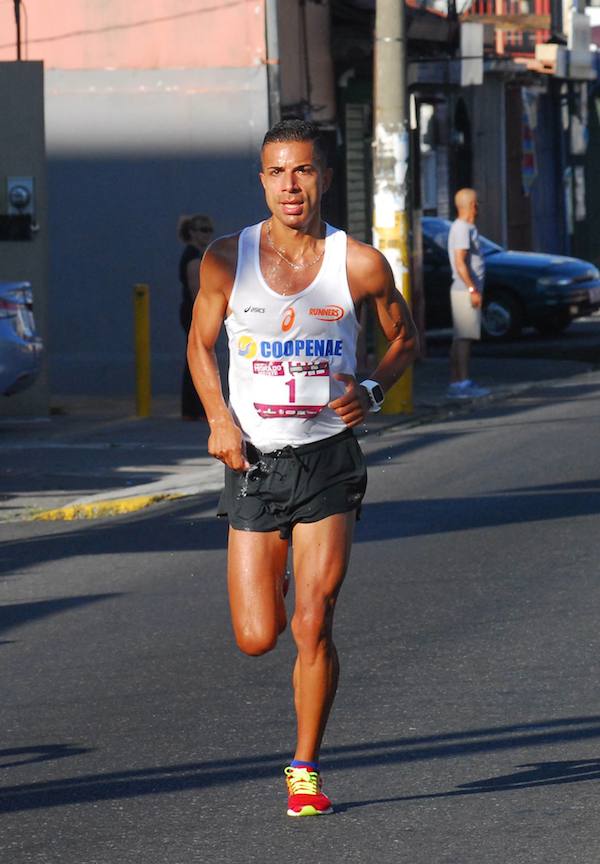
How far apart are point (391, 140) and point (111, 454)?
13.5 feet

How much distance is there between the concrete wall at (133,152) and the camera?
20.0 m

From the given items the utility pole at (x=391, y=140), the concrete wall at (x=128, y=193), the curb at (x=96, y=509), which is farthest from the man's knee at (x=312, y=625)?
the concrete wall at (x=128, y=193)

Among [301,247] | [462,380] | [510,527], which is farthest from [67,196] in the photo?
[301,247]

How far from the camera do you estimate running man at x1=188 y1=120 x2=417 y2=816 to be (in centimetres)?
557

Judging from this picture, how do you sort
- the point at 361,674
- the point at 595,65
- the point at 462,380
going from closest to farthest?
1. the point at 361,674
2. the point at 462,380
3. the point at 595,65

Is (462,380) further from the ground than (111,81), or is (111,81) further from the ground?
(111,81)

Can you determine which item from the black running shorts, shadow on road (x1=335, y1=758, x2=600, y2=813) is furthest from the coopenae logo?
shadow on road (x1=335, y1=758, x2=600, y2=813)

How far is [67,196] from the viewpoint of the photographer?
20.7 m

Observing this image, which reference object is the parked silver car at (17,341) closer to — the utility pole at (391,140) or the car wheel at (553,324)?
the utility pole at (391,140)

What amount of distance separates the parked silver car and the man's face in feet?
31.8

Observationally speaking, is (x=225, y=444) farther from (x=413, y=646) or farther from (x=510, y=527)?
(x=510, y=527)

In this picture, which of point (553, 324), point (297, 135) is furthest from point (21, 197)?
point (297, 135)

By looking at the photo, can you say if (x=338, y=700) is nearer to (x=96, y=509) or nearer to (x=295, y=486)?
(x=295, y=486)

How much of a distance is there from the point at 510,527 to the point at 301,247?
18.4 ft
